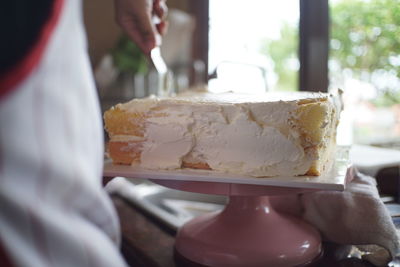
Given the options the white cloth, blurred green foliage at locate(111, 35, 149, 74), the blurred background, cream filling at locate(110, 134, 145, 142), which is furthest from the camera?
blurred green foliage at locate(111, 35, 149, 74)

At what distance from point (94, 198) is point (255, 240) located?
404mm

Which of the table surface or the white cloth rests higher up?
the white cloth

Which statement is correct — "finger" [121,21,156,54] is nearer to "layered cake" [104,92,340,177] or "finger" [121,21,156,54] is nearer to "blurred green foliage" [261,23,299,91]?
"layered cake" [104,92,340,177]

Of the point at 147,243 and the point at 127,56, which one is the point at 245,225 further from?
the point at 127,56

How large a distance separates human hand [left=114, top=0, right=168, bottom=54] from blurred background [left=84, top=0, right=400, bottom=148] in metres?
0.32

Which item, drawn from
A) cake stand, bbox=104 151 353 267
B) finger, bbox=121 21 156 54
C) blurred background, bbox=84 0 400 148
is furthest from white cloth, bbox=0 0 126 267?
blurred background, bbox=84 0 400 148

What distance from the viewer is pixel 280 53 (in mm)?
2014

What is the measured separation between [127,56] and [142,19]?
1.74m

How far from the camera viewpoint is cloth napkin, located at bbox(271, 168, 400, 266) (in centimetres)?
70

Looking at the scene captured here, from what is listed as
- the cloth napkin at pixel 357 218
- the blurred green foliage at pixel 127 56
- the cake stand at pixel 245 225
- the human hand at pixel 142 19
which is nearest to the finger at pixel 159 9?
the human hand at pixel 142 19

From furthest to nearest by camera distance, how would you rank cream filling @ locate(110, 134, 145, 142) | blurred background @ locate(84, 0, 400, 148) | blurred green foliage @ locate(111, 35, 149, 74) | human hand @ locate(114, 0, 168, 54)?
blurred green foliage @ locate(111, 35, 149, 74)
blurred background @ locate(84, 0, 400, 148)
human hand @ locate(114, 0, 168, 54)
cream filling @ locate(110, 134, 145, 142)

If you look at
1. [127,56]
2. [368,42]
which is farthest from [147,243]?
[127,56]

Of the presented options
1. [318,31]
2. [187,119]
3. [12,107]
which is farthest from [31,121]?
[318,31]

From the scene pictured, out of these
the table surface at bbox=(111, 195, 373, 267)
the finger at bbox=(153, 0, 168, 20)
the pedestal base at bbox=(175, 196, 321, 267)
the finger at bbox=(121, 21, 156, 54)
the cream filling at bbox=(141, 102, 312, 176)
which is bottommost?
the table surface at bbox=(111, 195, 373, 267)
